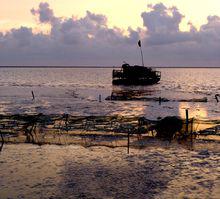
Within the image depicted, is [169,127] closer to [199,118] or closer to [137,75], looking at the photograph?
[199,118]

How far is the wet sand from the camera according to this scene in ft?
33.8

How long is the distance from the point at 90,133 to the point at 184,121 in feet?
17.5

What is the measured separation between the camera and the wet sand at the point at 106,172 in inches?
405

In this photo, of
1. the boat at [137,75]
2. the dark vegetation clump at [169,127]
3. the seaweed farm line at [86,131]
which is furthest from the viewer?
the boat at [137,75]

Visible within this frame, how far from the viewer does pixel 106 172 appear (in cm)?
1223

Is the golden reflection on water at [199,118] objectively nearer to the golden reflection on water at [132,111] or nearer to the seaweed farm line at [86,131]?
the seaweed farm line at [86,131]

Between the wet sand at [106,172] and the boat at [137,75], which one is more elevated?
the boat at [137,75]

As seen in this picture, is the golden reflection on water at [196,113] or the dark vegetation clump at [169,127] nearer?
the dark vegetation clump at [169,127]

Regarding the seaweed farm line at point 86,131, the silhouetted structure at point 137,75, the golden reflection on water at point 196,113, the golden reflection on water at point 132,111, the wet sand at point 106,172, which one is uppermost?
the silhouetted structure at point 137,75

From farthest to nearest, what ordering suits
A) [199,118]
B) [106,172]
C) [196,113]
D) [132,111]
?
[132,111] → [196,113] → [199,118] → [106,172]

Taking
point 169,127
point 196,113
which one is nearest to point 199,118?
point 196,113

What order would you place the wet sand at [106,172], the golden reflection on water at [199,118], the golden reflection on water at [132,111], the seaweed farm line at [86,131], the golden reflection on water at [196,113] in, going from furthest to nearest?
the golden reflection on water at [132,111] < the golden reflection on water at [196,113] < the golden reflection on water at [199,118] < the seaweed farm line at [86,131] < the wet sand at [106,172]

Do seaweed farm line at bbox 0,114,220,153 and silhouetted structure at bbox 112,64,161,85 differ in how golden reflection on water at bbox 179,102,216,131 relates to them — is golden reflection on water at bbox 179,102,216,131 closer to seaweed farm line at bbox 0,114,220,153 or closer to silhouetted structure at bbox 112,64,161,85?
seaweed farm line at bbox 0,114,220,153

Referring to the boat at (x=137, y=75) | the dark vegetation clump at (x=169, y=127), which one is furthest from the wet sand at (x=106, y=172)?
the boat at (x=137, y=75)
